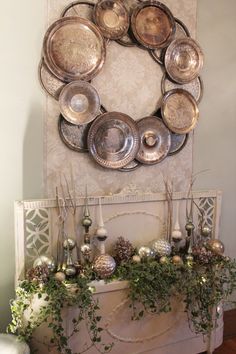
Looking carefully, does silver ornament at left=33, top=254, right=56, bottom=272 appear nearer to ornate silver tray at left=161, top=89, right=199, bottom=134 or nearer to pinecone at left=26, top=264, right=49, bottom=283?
pinecone at left=26, top=264, right=49, bottom=283

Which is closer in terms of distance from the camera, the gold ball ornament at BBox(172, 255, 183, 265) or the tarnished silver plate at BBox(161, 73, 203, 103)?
the gold ball ornament at BBox(172, 255, 183, 265)

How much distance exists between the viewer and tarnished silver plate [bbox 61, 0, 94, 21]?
6.20 feet

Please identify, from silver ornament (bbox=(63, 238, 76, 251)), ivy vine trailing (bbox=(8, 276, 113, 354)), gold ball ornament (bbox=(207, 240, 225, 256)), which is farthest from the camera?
gold ball ornament (bbox=(207, 240, 225, 256))

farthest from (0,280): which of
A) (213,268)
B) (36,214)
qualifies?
(213,268)

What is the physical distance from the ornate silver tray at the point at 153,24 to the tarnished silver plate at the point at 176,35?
42 mm

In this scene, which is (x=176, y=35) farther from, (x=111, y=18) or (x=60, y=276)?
(x=60, y=276)

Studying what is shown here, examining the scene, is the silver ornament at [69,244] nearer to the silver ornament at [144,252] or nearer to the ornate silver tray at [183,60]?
the silver ornament at [144,252]

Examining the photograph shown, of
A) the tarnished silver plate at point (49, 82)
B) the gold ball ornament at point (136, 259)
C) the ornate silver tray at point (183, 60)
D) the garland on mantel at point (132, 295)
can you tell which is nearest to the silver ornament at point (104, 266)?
the garland on mantel at point (132, 295)

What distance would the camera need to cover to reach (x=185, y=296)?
1.90m

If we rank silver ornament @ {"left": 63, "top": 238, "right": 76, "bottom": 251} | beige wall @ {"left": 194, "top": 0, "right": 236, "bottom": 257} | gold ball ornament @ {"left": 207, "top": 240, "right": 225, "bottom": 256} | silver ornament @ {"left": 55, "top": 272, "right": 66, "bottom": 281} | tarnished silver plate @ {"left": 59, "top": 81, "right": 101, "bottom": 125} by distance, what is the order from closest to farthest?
silver ornament @ {"left": 55, "top": 272, "right": 66, "bottom": 281} → silver ornament @ {"left": 63, "top": 238, "right": 76, "bottom": 251} → tarnished silver plate @ {"left": 59, "top": 81, "right": 101, "bottom": 125} → gold ball ornament @ {"left": 207, "top": 240, "right": 225, "bottom": 256} → beige wall @ {"left": 194, "top": 0, "right": 236, "bottom": 257}

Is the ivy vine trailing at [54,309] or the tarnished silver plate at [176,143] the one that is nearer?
the ivy vine trailing at [54,309]

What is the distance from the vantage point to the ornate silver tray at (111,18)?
195 cm

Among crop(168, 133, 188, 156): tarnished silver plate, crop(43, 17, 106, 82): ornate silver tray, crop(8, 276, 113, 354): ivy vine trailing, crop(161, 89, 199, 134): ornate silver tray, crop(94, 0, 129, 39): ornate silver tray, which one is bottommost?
crop(8, 276, 113, 354): ivy vine trailing

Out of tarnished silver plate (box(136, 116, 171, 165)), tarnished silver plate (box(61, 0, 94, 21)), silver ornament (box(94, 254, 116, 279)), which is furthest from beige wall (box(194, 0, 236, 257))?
silver ornament (box(94, 254, 116, 279))
